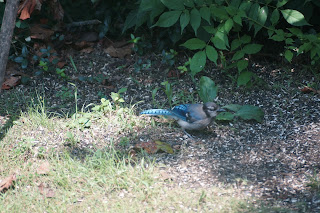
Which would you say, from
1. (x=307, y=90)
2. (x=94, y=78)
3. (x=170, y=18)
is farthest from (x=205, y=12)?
(x=94, y=78)

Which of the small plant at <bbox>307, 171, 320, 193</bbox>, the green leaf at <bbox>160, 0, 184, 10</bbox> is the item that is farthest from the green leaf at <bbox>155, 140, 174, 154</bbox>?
the green leaf at <bbox>160, 0, 184, 10</bbox>

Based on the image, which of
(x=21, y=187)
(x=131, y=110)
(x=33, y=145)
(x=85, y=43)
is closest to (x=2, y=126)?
(x=33, y=145)

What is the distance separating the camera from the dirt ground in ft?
12.1

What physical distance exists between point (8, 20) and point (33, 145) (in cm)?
124

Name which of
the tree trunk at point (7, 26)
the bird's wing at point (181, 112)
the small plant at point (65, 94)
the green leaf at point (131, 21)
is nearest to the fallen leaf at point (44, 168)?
the tree trunk at point (7, 26)

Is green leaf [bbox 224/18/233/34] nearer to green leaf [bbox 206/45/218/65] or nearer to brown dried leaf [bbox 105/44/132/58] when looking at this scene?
green leaf [bbox 206/45/218/65]

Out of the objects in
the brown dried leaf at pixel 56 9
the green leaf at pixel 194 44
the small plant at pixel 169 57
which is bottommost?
the small plant at pixel 169 57

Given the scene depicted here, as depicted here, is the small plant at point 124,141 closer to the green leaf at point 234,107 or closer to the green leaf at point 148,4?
the green leaf at point 234,107

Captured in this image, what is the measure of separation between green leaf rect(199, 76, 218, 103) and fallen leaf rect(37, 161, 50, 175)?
180 cm

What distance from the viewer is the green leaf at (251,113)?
4472 millimetres

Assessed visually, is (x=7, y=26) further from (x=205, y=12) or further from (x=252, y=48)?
(x=252, y=48)

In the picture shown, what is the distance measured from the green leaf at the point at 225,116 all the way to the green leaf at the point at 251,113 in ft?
0.23

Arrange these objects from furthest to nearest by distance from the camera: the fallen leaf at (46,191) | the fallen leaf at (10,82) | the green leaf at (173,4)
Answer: the fallen leaf at (10,82)
the green leaf at (173,4)
the fallen leaf at (46,191)

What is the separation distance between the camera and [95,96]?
17.0 ft
